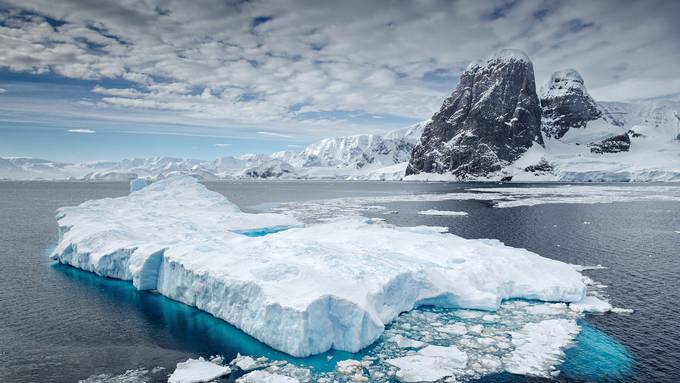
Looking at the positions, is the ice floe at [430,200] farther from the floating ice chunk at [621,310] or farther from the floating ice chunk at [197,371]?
the floating ice chunk at [197,371]

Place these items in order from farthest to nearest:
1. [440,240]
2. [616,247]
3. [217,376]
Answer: [616,247], [440,240], [217,376]

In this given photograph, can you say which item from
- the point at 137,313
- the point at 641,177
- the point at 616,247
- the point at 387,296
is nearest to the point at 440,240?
the point at 387,296

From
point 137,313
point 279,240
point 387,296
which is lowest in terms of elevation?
Answer: point 137,313

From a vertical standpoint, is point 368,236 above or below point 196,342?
above

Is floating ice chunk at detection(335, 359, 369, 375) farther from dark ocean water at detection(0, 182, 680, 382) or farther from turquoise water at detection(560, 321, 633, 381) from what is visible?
turquoise water at detection(560, 321, 633, 381)

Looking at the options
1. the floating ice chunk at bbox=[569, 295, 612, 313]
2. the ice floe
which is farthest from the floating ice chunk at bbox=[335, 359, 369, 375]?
the ice floe

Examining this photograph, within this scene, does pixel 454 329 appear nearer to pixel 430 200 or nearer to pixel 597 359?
pixel 597 359

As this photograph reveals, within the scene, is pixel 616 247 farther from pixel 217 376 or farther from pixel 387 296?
pixel 217 376

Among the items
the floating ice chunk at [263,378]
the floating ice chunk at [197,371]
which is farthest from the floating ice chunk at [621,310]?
the floating ice chunk at [197,371]
